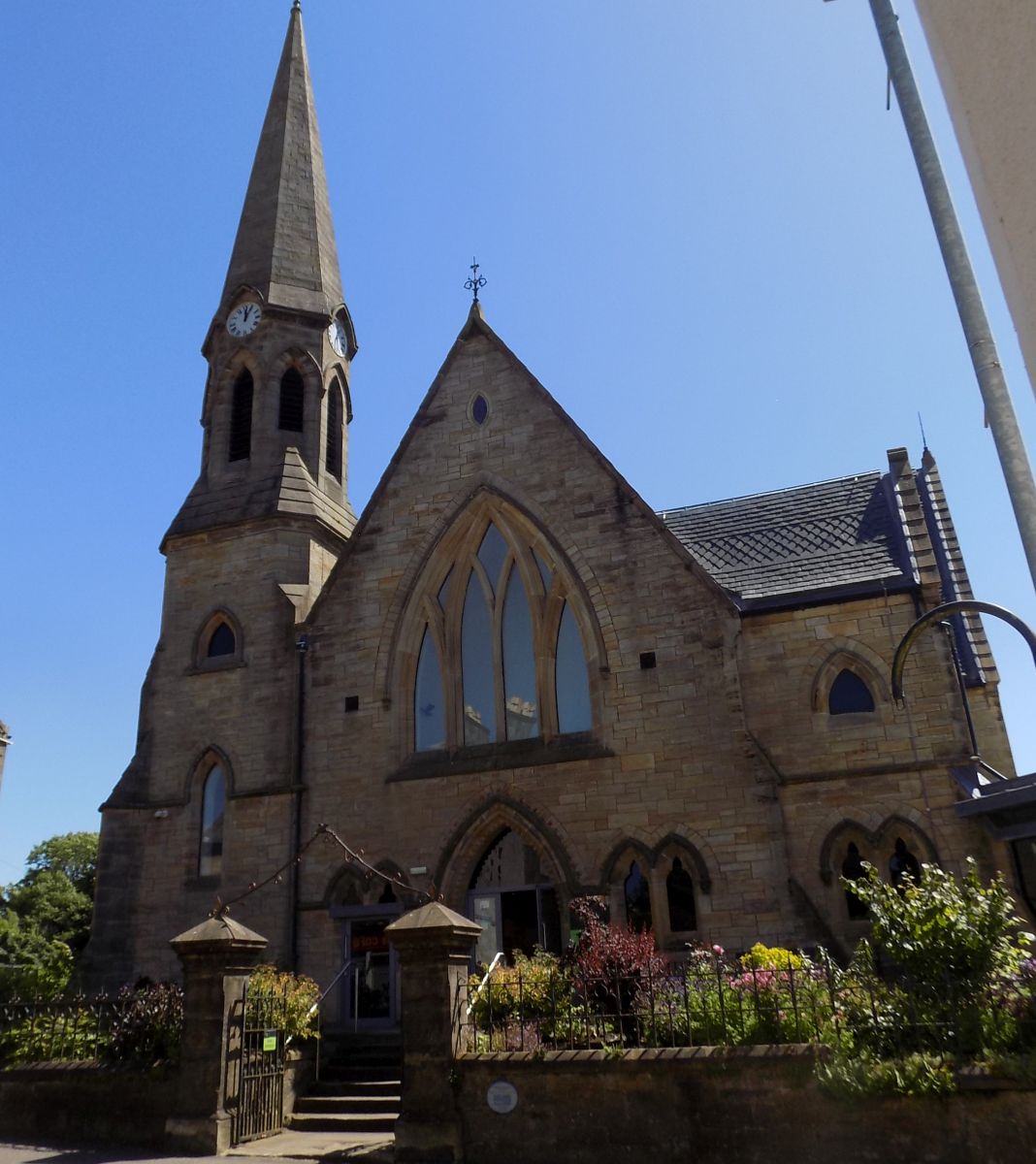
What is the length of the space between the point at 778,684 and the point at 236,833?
32.8 ft

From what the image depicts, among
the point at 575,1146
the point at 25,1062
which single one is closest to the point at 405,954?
the point at 575,1146

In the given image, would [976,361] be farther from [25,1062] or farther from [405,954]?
[25,1062]

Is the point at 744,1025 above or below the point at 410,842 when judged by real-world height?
below

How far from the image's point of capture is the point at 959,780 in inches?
597

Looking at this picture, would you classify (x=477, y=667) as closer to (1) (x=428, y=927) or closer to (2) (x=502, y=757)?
(2) (x=502, y=757)

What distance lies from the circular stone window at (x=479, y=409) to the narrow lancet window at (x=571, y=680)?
432 cm

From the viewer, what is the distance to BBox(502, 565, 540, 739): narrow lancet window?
A: 707 inches

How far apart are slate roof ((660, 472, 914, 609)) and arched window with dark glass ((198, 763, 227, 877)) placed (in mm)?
10146

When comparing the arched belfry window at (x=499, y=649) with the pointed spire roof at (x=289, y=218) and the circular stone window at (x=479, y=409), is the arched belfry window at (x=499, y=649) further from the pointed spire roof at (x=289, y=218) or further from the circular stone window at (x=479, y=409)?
the pointed spire roof at (x=289, y=218)

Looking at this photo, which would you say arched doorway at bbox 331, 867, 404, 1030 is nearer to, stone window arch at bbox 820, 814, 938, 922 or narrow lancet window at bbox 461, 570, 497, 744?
narrow lancet window at bbox 461, 570, 497, 744

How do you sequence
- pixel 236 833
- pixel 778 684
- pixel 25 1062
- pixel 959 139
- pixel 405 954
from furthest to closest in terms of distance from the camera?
pixel 236 833 < pixel 778 684 < pixel 25 1062 < pixel 405 954 < pixel 959 139

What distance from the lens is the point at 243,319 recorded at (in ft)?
78.4

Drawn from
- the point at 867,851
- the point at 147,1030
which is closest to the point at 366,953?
the point at 147,1030

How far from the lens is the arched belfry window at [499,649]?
17.9 m
